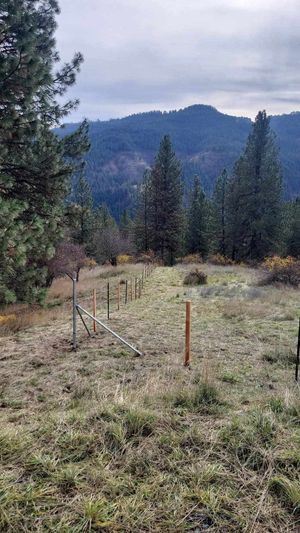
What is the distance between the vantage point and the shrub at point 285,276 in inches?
752

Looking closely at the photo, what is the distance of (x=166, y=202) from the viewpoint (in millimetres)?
40531

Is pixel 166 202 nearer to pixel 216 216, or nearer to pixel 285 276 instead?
pixel 216 216

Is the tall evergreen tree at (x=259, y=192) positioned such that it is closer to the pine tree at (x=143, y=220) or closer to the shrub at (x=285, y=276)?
the pine tree at (x=143, y=220)

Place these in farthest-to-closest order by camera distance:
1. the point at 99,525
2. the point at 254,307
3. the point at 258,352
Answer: the point at 254,307, the point at 258,352, the point at 99,525

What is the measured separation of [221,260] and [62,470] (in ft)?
111

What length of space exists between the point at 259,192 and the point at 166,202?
1089 centimetres

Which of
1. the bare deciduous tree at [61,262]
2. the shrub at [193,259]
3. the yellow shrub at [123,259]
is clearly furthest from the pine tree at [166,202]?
the bare deciduous tree at [61,262]

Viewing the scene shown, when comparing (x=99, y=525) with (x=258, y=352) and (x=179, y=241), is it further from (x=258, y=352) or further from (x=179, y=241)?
(x=179, y=241)

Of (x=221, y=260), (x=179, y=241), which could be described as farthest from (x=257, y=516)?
(x=179, y=241)

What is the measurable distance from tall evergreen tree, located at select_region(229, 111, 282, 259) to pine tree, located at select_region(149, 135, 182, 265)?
8.00 metres

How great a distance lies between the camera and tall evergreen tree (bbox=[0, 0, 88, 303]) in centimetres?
786

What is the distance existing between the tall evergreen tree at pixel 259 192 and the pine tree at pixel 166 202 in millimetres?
8001

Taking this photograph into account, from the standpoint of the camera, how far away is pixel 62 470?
9.04 feet

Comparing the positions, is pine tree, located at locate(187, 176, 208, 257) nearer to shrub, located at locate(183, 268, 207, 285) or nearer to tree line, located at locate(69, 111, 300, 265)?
tree line, located at locate(69, 111, 300, 265)
